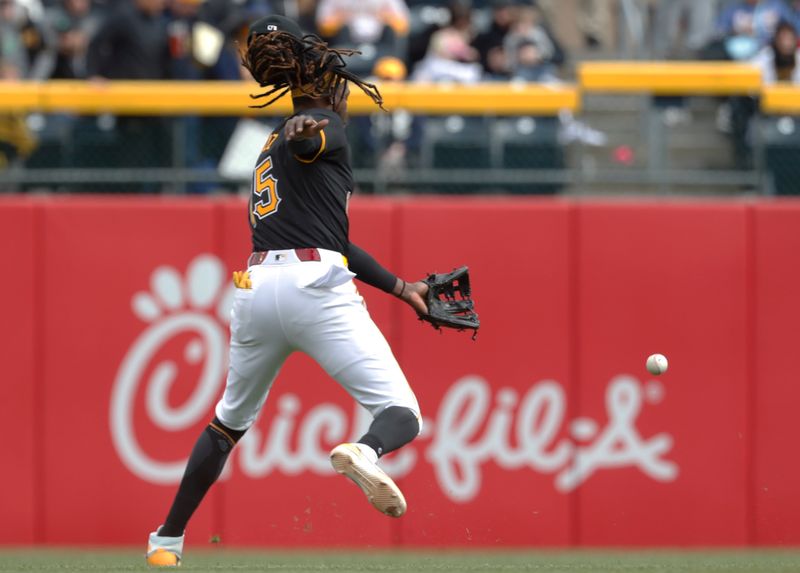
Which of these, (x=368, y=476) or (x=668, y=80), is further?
(x=668, y=80)

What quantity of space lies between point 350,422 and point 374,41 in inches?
161

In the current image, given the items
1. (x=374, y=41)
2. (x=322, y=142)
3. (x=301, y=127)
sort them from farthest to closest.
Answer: (x=374, y=41)
(x=322, y=142)
(x=301, y=127)

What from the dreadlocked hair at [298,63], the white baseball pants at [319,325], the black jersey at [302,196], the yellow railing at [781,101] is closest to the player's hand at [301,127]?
the black jersey at [302,196]

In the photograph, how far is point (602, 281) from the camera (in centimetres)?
1018

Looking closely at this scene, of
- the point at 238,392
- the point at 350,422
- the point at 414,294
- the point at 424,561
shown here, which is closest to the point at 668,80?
the point at 350,422

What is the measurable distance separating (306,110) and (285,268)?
72 cm

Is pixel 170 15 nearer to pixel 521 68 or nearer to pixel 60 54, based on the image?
pixel 60 54

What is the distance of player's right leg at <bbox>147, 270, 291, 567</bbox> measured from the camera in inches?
253

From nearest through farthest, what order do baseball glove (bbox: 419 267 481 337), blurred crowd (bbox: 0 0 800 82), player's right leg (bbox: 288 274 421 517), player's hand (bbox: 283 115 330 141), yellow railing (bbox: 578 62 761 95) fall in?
1. player's hand (bbox: 283 115 330 141)
2. player's right leg (bbox: 288 274 421 517)
3. baseball glove (bbox: 419 267 481 337)
4. yellow railing (bbox: 578 62 761 95)
5. blurred crowd (bbox: 0 0 800 82)

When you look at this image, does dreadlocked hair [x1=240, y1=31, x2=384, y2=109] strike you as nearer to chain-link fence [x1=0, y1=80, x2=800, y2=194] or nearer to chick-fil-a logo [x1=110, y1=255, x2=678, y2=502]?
chick-fil-a logo [x1=110, y1=255, x2=678, y2=502]

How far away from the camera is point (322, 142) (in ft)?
20.5

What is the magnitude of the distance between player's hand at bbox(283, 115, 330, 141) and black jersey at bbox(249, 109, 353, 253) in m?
0.33

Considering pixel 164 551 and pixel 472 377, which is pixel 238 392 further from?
pixel 472 377

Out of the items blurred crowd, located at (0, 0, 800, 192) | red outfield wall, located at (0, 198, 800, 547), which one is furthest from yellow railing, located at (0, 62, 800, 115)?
red outfield wall, located at (0, 198, 800, 547)
